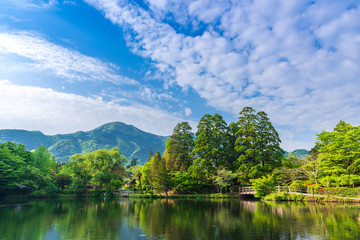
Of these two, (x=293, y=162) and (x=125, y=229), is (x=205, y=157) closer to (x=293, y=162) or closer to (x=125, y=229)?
(x=293, y=162)

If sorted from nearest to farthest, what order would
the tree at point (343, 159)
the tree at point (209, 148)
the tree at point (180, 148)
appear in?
the tree at point (343, 159)
the tree at point (209, 148)
the tree at point (180, 148)

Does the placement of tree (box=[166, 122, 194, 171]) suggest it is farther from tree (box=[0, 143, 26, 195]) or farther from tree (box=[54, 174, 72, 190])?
tree (box=[0, 143, 26, 195])

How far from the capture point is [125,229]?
14508mm

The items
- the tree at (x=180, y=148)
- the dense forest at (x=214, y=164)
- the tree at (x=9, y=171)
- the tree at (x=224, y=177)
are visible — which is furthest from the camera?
the tree at (x=180, y=148)

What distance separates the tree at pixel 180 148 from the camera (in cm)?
4944

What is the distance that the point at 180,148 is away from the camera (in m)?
51.1

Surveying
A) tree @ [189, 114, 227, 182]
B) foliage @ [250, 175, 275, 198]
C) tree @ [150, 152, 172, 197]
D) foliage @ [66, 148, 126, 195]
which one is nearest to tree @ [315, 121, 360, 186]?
foliage @ [250, 175, 275, 198]

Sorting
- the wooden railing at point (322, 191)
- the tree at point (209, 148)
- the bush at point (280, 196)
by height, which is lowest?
the bush at point (280, 196)

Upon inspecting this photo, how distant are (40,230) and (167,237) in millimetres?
9123

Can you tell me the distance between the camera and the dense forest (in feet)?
103

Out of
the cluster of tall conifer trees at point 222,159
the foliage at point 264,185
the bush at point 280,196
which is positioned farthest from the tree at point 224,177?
the bush at point 280,196

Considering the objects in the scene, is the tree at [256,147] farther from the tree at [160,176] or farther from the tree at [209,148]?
the tree at [160,176]

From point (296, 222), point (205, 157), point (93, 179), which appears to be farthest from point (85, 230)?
point (93, 179)

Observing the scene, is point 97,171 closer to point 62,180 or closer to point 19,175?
point 62,180
